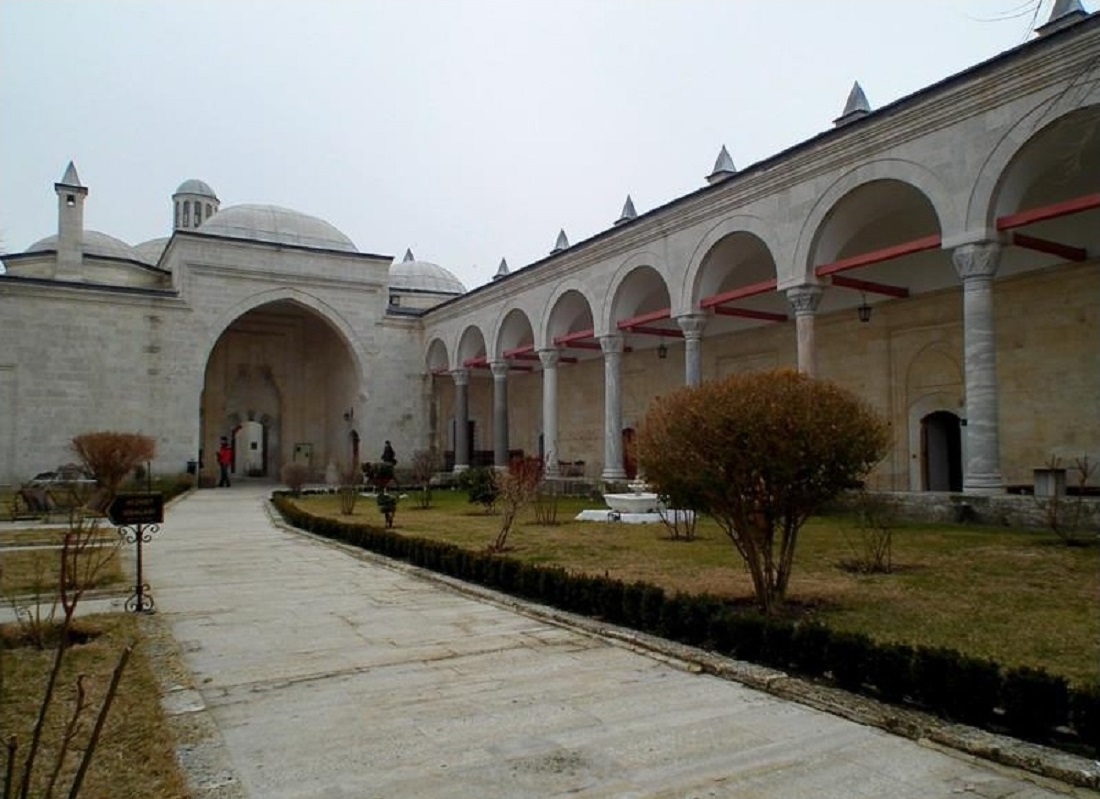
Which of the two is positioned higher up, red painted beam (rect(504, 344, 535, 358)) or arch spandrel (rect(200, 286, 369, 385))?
arch spandrel (rect(200, 286, 369, 385))

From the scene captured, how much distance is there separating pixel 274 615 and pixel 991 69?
12002 mm

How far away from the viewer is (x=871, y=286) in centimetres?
1644

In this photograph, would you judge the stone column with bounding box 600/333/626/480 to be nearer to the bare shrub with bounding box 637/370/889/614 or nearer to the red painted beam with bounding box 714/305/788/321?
the red painted beam with bounding box 714/305/788/321

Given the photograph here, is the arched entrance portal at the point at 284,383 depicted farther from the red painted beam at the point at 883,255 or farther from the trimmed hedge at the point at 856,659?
the trimmed hedge at the point at 856,659

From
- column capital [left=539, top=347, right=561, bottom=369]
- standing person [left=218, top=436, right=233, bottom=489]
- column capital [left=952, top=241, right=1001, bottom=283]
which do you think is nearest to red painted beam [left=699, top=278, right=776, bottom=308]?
column capital [left=952, top=241, right=1001, bottom=283]

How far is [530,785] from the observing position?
3213 millimetres

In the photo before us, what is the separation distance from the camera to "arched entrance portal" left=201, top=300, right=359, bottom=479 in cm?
3353

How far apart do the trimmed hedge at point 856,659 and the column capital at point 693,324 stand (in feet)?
37.2

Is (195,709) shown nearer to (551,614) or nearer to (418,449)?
(551,614)

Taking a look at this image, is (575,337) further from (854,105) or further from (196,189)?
(196,189)

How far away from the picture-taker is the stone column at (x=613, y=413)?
19984mm

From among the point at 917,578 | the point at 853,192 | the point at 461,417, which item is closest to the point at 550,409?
the point at 461,417

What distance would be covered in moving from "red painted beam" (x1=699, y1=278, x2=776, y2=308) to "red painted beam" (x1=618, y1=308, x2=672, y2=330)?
3.26 ft

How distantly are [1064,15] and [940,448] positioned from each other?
8762 mm
